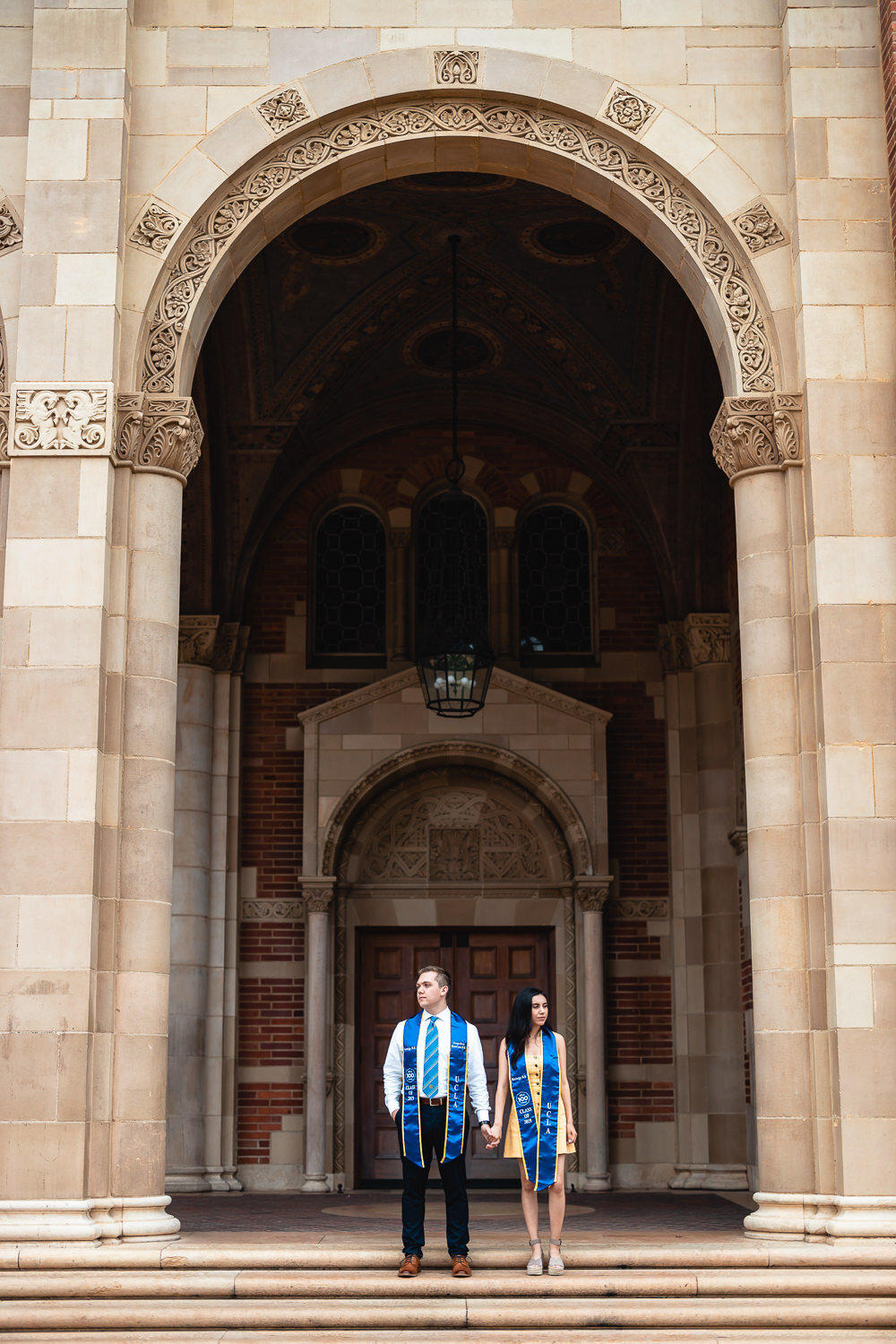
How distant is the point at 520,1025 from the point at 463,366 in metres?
8.96

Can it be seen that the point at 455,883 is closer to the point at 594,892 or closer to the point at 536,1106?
the point at 594,892

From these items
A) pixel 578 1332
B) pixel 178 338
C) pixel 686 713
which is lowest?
pixel 578 1332

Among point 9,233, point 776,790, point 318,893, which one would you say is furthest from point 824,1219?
point 9,233

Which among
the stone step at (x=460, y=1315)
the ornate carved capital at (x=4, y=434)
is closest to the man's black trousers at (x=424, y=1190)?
the stone step at (x=460, y=1315)

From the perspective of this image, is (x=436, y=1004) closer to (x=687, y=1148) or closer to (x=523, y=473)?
(x=687, y=1148)

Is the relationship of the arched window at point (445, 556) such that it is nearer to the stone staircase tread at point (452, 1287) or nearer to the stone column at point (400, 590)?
the stone column at point (400, 590)

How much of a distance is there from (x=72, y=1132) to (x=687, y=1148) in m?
7.40

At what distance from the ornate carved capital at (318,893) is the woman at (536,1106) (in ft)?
21.4

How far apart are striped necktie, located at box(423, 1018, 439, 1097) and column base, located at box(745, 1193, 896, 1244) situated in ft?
6.74

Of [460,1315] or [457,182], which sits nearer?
[460,1315]

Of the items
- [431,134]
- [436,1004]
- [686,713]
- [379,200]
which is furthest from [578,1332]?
[379,200]

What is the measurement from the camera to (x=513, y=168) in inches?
415

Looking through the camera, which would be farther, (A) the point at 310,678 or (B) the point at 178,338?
(A) the point at 310,678

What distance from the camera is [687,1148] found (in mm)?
14445
